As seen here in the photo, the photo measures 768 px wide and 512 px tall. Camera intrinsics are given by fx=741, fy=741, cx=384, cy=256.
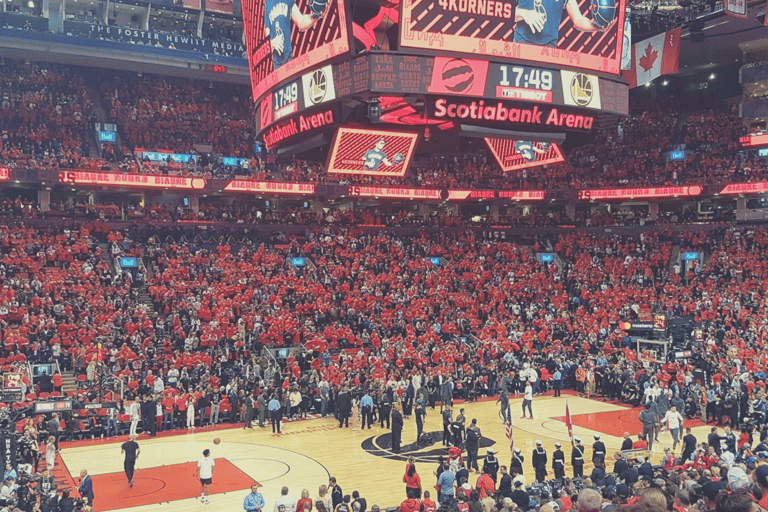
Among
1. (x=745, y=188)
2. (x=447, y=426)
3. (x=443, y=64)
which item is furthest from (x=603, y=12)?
(x=745, y=188)

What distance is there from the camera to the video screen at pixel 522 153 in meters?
21.5

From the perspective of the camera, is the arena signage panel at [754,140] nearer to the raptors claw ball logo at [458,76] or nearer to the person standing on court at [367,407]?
the person standing on court at [367,407]

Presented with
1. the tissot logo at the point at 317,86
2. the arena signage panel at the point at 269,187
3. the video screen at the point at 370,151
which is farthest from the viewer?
the arena signage panel at the point at 269,187

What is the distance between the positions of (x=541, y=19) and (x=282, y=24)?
20.5 ft

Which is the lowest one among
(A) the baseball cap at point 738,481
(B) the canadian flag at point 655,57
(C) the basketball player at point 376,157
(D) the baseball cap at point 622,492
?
(D) the baseball cap at point 622,492

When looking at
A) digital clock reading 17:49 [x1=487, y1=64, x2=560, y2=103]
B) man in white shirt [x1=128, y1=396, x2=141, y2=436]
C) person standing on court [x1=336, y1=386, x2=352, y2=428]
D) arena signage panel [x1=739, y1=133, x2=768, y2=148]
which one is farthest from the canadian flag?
man in white shirt [x1=128, y1=396, x2=141, y2=436]

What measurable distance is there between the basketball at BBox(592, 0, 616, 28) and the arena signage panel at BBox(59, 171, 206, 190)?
2859cm

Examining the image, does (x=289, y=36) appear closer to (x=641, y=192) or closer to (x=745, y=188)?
(x=745, y=188)

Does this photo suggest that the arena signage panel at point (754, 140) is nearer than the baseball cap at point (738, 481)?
No

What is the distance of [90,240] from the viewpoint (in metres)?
A: 38.2

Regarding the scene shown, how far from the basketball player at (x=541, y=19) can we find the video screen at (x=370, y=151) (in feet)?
14.7

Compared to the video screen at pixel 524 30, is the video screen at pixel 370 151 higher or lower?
lower

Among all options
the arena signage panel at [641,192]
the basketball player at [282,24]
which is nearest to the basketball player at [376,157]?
the basketball player at [282,24]

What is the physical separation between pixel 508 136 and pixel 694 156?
35.1m
